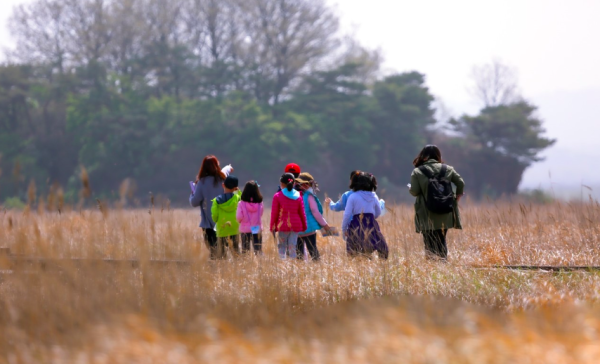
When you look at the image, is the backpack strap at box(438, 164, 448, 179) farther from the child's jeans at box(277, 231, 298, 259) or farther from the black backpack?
the child's jeans at box(277, 231, 298, 259)

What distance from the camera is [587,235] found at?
362 inches

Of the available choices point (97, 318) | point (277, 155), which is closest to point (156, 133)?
point (277, 155)

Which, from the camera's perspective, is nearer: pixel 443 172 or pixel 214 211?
pixel 443 172

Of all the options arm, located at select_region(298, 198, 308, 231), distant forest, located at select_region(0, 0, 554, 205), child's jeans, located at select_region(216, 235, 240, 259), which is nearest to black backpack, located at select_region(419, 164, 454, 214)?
arm, located at select_region(298, 198, 308, 231)

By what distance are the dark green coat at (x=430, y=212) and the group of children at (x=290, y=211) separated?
0.50m

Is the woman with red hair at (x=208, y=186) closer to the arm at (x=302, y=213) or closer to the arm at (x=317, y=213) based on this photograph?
the arm at (x=302, y=213)

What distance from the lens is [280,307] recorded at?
5.98 m

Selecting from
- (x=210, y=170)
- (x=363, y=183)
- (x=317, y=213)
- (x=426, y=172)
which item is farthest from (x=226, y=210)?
(x=426, y=172)

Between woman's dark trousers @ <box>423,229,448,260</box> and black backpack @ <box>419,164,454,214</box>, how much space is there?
0.30 meters

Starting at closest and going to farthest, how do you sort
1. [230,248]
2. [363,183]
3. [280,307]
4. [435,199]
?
[280,307] < [230,248] < [435,199] < [363,183]

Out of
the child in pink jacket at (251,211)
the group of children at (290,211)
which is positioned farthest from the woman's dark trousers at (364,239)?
the child in pink jacket at (251,211)

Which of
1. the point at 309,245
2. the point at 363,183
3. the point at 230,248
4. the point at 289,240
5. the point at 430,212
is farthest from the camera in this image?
the point at 309,245

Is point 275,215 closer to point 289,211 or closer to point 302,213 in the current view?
point 289,211

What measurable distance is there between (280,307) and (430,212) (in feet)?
9.34
